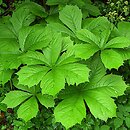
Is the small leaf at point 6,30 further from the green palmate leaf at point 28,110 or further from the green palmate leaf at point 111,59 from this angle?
the green palmate leaf at point 111,59

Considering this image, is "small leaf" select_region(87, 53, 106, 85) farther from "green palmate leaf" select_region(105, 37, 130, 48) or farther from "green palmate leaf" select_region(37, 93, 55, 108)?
"green palmate leaf" select_region(37, 93, 55, 108)

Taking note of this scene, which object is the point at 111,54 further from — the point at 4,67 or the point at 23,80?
the point at 4,67

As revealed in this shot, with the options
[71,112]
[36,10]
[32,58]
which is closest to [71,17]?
[36,10]

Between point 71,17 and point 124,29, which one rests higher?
point 71,17

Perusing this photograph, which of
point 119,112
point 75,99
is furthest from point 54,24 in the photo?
point 119,112

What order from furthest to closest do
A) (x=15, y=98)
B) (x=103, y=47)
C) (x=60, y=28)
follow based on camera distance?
1. (x=60, y=28)
2. (x=15, y=98)
3. (x=103, y=47)

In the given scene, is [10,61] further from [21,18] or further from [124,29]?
[124,29]

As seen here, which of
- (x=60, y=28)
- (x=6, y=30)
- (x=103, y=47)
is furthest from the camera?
(x=6, y=30)
